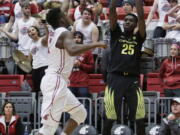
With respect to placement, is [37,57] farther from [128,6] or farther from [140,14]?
[140,14]

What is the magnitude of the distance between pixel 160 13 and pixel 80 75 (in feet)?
8.58

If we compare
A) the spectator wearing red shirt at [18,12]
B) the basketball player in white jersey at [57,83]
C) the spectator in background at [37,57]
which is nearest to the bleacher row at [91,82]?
the spectator in background at [37,57]

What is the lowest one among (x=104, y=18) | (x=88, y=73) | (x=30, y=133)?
(x=30, y=133)

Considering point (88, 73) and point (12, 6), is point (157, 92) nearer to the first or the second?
point (88, 73)

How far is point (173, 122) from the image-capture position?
1336 centimetres

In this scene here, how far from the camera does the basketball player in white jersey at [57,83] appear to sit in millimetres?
11602

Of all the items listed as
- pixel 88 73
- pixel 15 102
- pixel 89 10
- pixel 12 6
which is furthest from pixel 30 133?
pixel 12 6

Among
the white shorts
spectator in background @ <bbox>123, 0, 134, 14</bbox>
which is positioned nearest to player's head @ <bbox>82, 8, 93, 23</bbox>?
spectator in background @ <bbox>123, 0, 134, 14</bbox>

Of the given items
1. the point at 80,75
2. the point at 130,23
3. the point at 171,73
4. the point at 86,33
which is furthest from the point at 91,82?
the point at 130,23

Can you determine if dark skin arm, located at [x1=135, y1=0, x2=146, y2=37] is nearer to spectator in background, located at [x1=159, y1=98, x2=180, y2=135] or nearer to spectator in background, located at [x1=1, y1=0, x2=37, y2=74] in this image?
spectator in background, located at [x1=159, y1=98, x2=180, y2=135]

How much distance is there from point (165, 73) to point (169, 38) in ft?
3.50

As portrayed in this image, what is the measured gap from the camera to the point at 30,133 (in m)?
14.2

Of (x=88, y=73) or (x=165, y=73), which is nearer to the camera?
(x=165, y=73)

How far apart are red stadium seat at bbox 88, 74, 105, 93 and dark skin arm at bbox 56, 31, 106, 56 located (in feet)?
14.4
